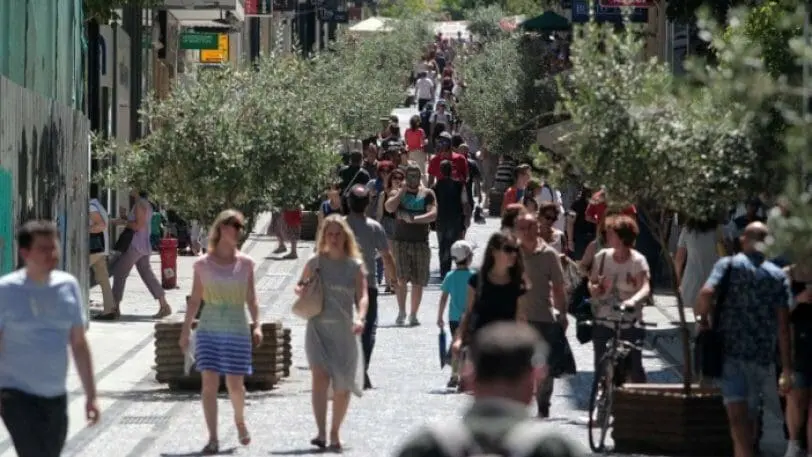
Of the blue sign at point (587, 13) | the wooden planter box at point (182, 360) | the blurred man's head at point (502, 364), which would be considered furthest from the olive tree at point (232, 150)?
the blurred man's head at point (502, 364)

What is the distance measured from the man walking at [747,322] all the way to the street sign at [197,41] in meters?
29.2

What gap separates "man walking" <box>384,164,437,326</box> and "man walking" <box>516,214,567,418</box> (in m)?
8.35

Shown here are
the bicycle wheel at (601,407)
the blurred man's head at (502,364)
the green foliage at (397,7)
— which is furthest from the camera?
the green foliage at (397,7)

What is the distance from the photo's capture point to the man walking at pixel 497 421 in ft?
17.7

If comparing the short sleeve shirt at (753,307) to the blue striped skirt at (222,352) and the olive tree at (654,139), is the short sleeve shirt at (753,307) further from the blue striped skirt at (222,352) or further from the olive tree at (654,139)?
the blue striped skirt at (222,352)

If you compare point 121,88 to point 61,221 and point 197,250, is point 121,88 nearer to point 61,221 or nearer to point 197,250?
point 197,250

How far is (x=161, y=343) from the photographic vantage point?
17.4 meters

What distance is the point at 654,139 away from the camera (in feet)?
47.1

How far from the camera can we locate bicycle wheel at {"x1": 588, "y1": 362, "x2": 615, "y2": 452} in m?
14.2

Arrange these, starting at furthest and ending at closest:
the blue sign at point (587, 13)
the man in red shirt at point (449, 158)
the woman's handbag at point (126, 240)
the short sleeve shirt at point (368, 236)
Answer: the man in red shirt at point (449, 158) → the blue sign at point (587, 13) → the woman's handbag at point (126, 240) → the short sleeve shirt at point (368, 236)

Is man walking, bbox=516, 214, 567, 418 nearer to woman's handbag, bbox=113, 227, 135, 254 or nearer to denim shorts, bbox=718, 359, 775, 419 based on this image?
denim shorts, bbox=718, 359, 775, 419

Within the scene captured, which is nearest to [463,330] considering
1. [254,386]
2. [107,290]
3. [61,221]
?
[254,386]

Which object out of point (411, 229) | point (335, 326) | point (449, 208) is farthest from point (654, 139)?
point (449, 208)

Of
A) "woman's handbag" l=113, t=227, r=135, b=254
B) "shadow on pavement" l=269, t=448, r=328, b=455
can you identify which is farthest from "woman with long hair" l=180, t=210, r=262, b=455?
"woman's handbag" l=113, t=227, r=135, b=254
